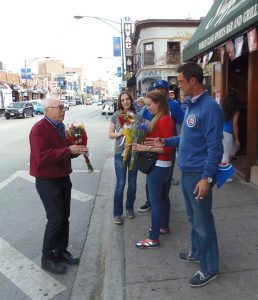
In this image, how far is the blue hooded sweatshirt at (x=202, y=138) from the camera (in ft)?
9.84

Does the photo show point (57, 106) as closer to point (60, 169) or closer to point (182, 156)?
point (60, 169)

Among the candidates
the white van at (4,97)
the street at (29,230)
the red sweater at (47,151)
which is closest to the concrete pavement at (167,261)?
the street at (29,230)

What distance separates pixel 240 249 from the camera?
161 inches

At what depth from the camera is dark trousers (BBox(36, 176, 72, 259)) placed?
3887 mm

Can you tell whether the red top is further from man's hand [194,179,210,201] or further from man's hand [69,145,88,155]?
man's hand [194,179,210,201]

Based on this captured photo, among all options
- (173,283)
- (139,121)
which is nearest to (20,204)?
(139,121)

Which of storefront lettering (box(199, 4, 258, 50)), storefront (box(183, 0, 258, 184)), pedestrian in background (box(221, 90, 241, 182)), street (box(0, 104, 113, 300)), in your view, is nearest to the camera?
street (box(0, 104, 113, 300))

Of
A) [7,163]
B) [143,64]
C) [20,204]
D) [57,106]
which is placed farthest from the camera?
[143,64]

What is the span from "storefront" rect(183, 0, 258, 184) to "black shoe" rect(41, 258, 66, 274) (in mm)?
3766

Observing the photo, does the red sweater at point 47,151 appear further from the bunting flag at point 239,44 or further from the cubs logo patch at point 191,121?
the bunting flag at point 239,44

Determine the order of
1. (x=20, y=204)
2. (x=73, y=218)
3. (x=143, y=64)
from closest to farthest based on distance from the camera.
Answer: (x=73, y=218), (x=20, y=204), (x=143, y=64)

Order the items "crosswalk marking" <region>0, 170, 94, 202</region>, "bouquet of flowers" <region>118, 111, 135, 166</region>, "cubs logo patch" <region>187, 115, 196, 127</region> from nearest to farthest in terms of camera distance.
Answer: "cubs logo patch" <region>187, 115, 196, 127</region> → "bouquet of flowers" <region>118, 111, 135, 166</region> → "crosswalk marking" <region>0, 170, 94, 202</region>

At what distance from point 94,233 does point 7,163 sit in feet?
20.3

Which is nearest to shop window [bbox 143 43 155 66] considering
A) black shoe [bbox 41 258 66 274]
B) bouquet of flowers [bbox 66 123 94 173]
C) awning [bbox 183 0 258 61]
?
awning [bbox 183 0 258 61]
